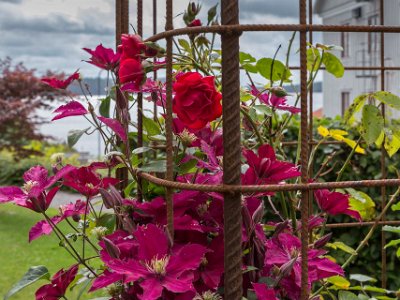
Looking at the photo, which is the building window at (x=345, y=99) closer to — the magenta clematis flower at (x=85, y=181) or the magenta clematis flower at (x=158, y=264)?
the magenta clematis flower at (x=85, y=181)

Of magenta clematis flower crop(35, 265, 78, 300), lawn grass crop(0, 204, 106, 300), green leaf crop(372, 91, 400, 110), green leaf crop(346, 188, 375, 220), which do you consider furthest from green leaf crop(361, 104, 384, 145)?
lawn grass crop(0, 204, 106, 300)

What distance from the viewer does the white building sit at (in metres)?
12.3

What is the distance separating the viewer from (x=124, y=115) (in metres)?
1.13

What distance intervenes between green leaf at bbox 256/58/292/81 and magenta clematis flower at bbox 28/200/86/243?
0.44m

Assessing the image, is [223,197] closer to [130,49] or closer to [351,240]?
[130,49]

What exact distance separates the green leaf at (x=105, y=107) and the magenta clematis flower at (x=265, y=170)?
1.24ft

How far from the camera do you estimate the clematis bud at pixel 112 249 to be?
92cm

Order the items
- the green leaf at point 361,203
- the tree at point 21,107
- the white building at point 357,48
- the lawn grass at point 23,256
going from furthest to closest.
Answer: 1. the white building at point 357,48
2. the tree at point 21,107
3. the lawn grass at point 23,256
4. the green leaf at point 361,203

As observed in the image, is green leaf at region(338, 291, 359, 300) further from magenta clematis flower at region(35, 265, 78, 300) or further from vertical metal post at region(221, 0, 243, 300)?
magenta clematis flower at region(35, 265, 78, 300)

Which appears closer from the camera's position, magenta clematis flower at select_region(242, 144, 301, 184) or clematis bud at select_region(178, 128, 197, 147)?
magenta clematis flower at select_region(242, 144, 301, 184)

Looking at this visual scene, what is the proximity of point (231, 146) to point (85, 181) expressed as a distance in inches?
14.2

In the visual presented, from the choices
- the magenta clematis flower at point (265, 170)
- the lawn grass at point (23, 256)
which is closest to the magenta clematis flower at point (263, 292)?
the magenta clematis flower at point (265, 170)

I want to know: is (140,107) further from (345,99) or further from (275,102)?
(345,99)

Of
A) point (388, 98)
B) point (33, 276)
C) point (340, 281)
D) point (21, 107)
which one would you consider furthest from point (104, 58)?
point (21, 107)
